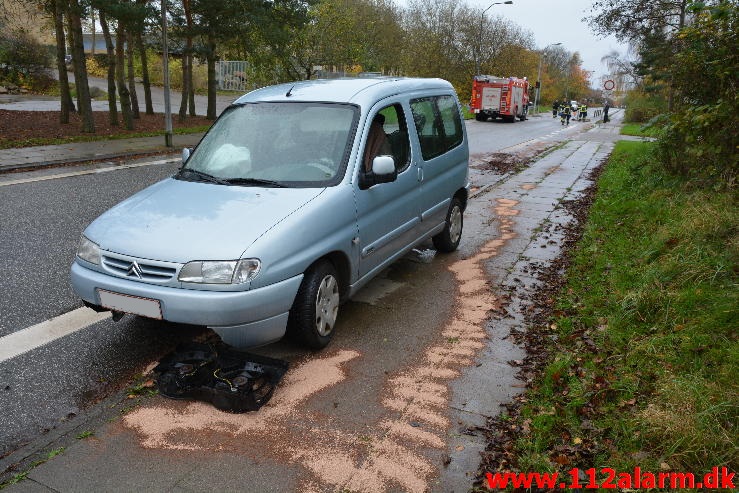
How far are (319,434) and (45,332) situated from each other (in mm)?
2564

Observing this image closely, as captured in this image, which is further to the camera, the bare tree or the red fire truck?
the red fire truck

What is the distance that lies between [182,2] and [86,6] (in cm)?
625

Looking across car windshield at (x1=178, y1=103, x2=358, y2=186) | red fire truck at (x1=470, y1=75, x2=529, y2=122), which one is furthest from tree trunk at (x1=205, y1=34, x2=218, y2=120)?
red fire truck at (x1=470, y1=75, x2=529, y2=122)

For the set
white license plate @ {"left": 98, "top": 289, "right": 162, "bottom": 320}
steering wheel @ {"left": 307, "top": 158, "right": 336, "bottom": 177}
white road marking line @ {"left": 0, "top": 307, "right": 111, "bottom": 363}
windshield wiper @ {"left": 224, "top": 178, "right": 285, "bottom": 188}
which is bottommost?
white road marking line @ {"left": 0, "top": 307, "right": 111, "bottom": 363}

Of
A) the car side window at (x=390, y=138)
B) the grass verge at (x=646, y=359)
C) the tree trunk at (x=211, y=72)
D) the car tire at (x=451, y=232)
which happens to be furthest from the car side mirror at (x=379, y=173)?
the tree trunk at (x=211, y=72)

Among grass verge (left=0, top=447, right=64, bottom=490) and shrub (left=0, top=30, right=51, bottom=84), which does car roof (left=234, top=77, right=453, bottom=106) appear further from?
shrub (left=0, top=30, right=51, bottom=84)

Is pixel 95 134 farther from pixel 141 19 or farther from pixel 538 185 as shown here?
pixel 538 185

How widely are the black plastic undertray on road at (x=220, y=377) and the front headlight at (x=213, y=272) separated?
629 millimetres

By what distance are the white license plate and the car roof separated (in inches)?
89.8

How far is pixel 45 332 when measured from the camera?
4496mm

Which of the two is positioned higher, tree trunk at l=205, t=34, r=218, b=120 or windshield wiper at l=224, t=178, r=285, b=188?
tree trunk at l=205, t=34, r=218, b=120

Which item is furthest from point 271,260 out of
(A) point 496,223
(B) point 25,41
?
(B) point 25,41

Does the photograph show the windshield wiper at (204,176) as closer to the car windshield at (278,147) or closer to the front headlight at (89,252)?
the car windshield at (278,147)

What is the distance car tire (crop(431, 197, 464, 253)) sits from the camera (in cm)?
688
